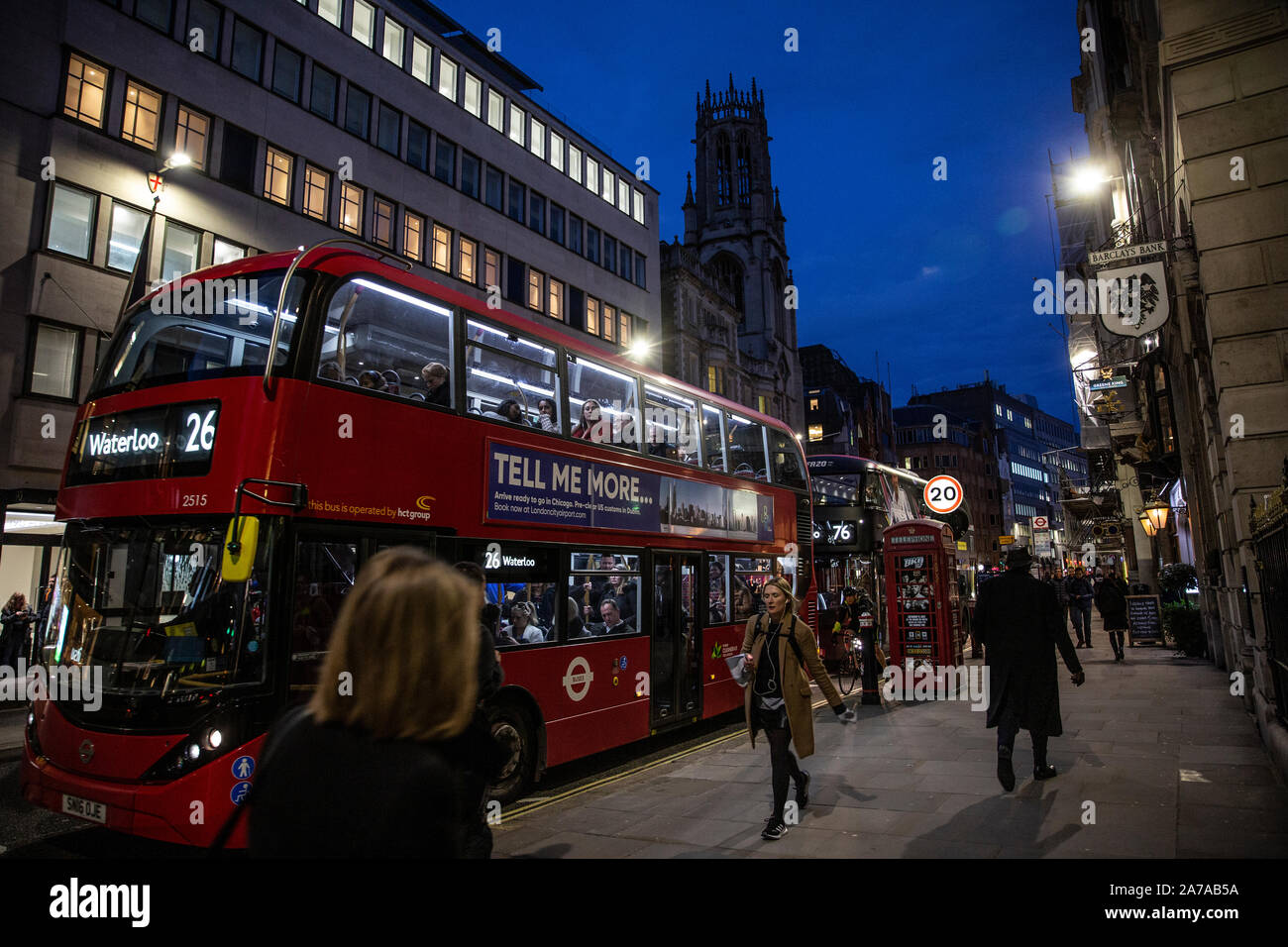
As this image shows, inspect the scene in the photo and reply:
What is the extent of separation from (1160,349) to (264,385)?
16.7 metres

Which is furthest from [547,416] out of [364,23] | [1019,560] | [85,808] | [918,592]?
[364,23]

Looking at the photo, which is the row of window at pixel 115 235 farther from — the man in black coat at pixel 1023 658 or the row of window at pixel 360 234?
the man in black coat at pixel 1023 658

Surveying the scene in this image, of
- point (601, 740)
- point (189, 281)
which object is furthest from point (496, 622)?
point (189, 281)

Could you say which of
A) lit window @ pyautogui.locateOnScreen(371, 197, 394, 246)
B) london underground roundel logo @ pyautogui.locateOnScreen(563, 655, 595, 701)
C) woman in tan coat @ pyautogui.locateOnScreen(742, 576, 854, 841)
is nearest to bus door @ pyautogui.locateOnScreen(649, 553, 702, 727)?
london underground roundel logo @ pyautogui.locateOnScreen(563, 655, 595, 701)

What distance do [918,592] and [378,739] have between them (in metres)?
13.2

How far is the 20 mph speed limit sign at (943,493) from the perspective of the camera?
17.0 metres

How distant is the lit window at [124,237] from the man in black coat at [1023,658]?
19.1 metres

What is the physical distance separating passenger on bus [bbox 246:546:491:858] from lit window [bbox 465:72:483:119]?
29286mm

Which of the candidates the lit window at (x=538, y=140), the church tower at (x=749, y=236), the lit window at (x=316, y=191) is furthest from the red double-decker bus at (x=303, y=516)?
the church tower at (x=749, y=236)

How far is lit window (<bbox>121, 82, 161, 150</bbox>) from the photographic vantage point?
58.0 feet

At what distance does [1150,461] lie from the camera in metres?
18.5

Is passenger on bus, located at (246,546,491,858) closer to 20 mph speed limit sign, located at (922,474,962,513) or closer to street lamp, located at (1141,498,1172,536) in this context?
20 mph speed limit sign, located at (922,474,962,513)

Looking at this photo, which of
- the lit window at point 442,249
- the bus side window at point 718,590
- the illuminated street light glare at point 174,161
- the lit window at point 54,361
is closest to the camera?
the bus side window at point 718,590
